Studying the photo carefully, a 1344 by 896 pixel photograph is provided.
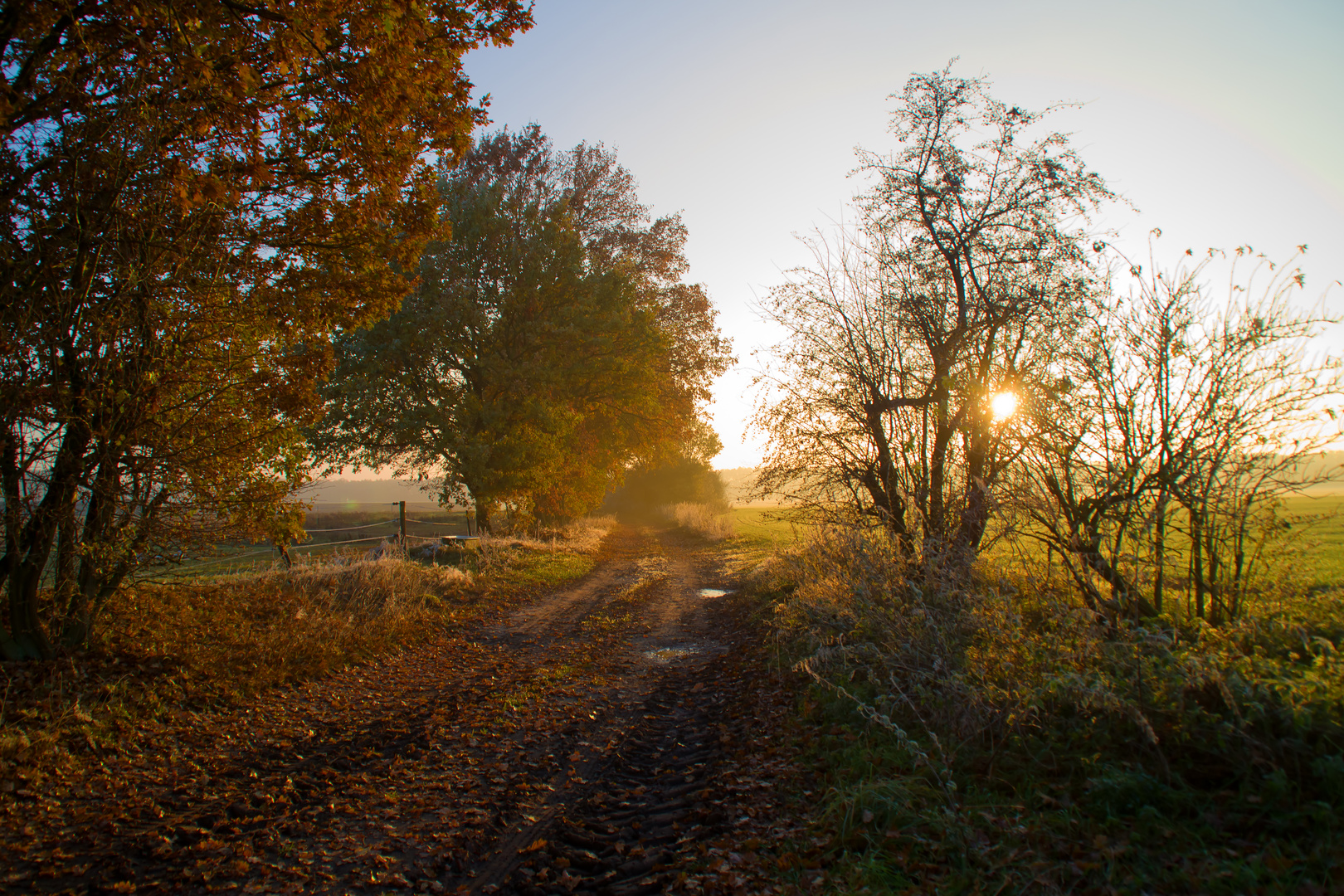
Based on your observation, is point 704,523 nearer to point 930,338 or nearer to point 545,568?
point 545,568

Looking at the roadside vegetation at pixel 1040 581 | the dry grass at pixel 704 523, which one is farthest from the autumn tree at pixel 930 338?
the dry grass at pixel 704 523

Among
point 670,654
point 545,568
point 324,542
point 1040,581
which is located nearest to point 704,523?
point 545,568

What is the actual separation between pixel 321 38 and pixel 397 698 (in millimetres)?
6528

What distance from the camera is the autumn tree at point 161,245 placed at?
5.31 m

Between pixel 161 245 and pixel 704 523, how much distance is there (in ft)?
86.8

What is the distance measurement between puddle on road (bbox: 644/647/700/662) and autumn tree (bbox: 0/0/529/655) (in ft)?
16.8

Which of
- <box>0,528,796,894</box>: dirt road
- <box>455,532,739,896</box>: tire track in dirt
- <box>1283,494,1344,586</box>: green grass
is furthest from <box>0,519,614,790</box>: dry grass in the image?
<box>1283,494,1344,586</box>: green grass

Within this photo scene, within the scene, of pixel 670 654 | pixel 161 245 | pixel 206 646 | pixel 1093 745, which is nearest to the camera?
pixel 1093 745

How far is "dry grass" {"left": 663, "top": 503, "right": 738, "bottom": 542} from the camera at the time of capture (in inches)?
1134

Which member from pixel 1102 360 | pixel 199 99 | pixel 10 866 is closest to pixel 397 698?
pixel 10 866

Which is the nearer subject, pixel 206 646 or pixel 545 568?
pixel 206 646

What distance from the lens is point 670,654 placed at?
8992 millimetres

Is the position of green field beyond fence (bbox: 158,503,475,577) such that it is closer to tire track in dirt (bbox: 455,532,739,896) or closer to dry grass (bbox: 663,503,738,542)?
tire track in dirt (bbox: 455,532,739,896)

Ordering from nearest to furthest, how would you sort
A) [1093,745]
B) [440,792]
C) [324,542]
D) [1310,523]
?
[1093,745], [440,792], [1310,523], [324,542]
